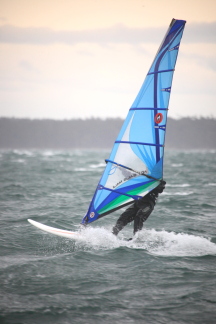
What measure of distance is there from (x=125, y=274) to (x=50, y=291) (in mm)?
1332

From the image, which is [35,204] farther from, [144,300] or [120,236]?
[144,300]

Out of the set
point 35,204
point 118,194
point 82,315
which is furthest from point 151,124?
point 35,204

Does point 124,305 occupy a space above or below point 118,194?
below

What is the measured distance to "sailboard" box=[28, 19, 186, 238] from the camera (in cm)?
790

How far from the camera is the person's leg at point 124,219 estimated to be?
830cm

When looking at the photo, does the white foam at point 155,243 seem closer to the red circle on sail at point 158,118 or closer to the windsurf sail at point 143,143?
the windsurf sail at point 143,143

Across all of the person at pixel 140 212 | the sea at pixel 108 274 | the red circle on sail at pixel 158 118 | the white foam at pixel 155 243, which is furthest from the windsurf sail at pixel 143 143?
the sea at pixel 108 274

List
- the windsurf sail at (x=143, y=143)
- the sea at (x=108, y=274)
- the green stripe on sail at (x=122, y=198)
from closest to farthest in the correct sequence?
the sea at (x=108, y=274) → the windsurf sail at (x=143, y=143) → the green stripe on sail at (x=122, y=198)

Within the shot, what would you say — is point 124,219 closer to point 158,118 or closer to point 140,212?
point 140,212

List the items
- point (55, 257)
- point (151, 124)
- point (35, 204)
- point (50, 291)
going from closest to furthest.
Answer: point (50, 291)
point (55, 257)
point (151, 124)
point (35, 204)

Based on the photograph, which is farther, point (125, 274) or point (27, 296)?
point (125, 274)

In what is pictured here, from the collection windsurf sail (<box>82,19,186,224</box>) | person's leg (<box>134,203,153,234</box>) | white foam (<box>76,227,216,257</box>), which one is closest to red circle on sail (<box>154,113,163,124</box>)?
windsurf sail (<box>82,19,186,224</box>)

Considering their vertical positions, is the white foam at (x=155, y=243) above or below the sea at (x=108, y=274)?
above

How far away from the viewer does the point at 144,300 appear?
228 inches
